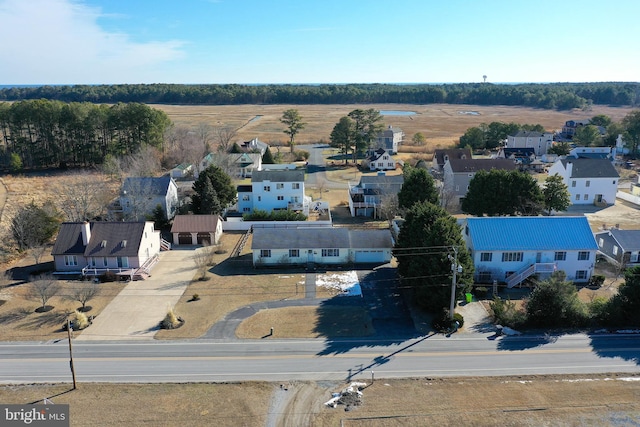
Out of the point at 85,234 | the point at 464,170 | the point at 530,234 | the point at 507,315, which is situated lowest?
the point at 507,315

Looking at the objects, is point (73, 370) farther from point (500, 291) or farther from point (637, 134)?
point (637, 134)

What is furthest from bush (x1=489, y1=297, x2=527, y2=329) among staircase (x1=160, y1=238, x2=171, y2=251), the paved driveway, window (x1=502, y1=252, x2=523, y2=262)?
staircase (x1=160, y1=238, x2=171, y2=251)

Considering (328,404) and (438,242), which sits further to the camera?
(438,242)

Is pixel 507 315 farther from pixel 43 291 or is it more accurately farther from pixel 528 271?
pixel 43 291

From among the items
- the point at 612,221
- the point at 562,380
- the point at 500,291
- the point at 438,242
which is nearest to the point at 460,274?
the point at 438,242

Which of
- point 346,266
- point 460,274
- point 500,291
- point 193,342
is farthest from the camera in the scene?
point 346,266

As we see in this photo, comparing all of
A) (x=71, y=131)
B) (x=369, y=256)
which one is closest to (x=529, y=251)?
(x=369, y=256)

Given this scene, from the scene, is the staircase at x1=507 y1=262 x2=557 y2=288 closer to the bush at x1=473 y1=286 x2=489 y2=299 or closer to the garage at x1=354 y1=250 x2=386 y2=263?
the bush at x1=473 y1=286 x2=489 y2=299
